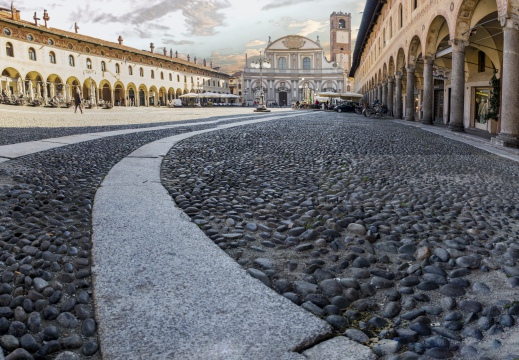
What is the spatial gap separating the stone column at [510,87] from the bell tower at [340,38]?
98967 mm

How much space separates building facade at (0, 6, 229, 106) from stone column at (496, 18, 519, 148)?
38.7 metres

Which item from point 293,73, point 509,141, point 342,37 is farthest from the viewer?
point 342,37

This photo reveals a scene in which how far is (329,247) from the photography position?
2.75 meters

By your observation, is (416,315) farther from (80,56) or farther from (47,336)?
(80,56)

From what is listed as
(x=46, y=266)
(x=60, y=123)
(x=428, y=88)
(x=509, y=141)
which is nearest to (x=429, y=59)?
(x=428, y=88)

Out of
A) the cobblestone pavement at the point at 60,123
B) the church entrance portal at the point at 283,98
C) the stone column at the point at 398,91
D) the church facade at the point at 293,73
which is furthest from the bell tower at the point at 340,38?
the cobblestone pavement at the point at 60,123

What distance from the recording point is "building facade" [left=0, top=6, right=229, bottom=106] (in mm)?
40750

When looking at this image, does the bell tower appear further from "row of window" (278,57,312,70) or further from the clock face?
"row of window" (278,57,312,70)

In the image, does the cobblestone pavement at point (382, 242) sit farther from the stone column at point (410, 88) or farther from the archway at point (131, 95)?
the archway at point (131, 95)

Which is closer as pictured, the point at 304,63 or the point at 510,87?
the point at 510,87

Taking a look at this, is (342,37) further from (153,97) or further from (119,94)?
(119,94)

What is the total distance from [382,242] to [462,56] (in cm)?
1207

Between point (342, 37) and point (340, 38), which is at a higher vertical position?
point (342, 37)

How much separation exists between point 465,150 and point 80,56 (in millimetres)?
49261
